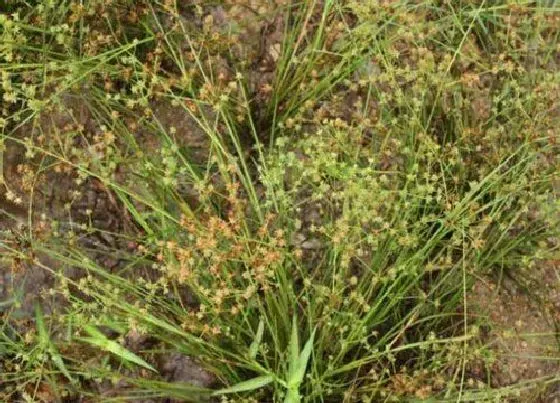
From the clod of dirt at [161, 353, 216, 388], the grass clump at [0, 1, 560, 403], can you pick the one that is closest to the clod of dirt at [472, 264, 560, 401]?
the grass clump at [0, 1, 560, 403]

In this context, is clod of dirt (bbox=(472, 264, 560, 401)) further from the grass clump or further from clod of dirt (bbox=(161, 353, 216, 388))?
clod of dirt (bbox=(161, 353, 216, 388))

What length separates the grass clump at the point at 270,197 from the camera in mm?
1901

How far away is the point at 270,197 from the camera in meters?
2.18

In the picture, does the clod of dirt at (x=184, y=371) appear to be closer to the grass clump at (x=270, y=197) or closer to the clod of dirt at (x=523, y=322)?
the grass clump at (x=270, y=197)

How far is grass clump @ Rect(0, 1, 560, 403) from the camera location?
1.90 metres

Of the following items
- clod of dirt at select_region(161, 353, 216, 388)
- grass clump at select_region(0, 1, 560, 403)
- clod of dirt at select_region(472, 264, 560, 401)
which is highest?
grass clump at select_region(0, 1, 560, 403)

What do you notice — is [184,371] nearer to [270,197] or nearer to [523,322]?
[270,197]

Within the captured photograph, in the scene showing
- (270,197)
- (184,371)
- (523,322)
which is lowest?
(184,371)

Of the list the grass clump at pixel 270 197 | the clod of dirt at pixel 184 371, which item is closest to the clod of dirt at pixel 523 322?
the grass clump at pixel 270 197

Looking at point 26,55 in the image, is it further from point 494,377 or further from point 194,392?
point 494,377

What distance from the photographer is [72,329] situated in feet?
7.12

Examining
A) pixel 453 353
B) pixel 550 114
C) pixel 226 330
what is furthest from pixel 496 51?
pixel 226 330

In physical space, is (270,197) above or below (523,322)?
above

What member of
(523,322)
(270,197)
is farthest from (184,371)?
(523,322)
